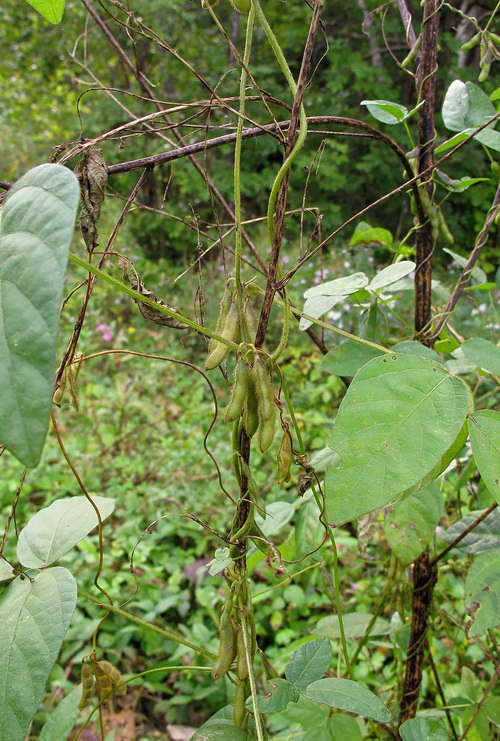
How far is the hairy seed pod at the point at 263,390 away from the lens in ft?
1.75

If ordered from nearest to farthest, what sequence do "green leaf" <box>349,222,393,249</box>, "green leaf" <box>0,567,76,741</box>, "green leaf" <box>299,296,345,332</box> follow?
"green leaf" <box>0,567,76,741</box>
"green leaf" <box>299,296,345,332</box>
"green leaf" <box>349,222,393,249</box>

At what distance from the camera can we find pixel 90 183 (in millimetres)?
521

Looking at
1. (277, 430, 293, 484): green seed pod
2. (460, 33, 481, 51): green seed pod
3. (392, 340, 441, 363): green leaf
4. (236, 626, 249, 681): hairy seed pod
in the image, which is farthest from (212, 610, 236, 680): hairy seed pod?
(460, 33, 481, 51): green seed pod

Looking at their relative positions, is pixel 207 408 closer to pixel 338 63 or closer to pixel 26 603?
pixel 26 603

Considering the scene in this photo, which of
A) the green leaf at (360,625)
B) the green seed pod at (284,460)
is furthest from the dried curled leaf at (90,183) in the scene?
the green leaf at (360,625)

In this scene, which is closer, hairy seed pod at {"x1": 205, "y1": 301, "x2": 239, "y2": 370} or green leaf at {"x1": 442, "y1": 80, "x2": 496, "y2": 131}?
hairy seed pod at {"x1": 205, "y1": 301, "x2": 239, "y2": 370}

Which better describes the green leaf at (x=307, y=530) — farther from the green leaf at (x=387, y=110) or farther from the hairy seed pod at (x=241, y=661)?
the green leaf at (x=387, y=110)

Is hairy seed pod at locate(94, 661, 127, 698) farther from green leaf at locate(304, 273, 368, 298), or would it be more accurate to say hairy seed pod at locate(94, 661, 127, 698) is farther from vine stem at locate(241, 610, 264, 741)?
green leaf at locate(304, 273, 368, 298)

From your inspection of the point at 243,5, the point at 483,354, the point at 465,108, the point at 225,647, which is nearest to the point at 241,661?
the point at 225,647

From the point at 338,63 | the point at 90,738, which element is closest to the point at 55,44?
the point at 338,63

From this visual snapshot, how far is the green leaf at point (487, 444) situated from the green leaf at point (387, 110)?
0.40 metres

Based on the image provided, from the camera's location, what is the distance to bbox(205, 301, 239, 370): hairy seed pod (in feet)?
1.84

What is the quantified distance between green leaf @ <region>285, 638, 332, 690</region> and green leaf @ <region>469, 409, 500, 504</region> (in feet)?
0.83

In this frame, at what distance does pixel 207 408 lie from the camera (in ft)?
9.94
